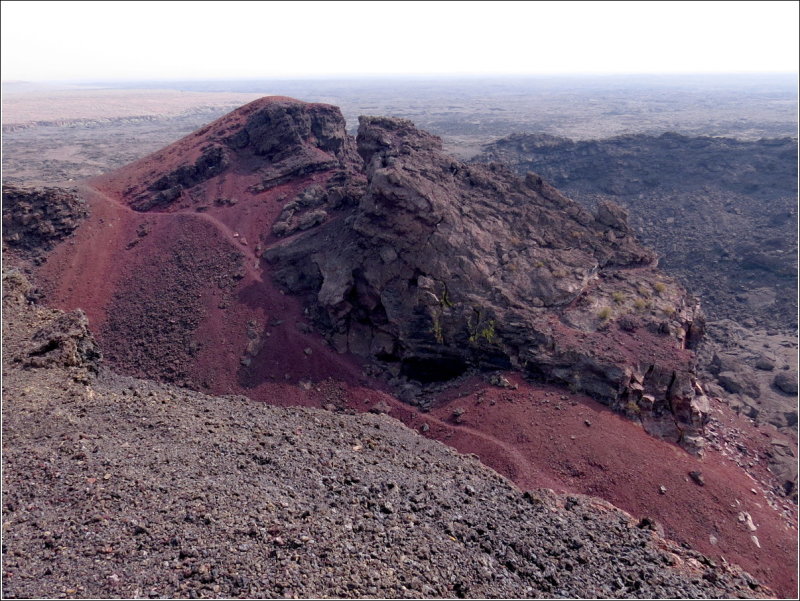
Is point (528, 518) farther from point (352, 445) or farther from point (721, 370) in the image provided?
point (721, 370)

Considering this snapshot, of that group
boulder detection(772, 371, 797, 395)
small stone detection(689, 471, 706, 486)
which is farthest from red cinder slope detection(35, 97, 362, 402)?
boulder detection(772, 371, 797, 395)

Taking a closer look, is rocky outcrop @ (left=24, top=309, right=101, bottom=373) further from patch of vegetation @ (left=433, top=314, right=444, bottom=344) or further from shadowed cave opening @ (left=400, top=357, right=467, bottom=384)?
patch of vegetation @ (left=433, top=314, right=444, bottom=344)

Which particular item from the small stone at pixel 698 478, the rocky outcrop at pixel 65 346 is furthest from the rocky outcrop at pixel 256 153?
the small stone at pixel 698 478

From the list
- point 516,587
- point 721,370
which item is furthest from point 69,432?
point 721,370

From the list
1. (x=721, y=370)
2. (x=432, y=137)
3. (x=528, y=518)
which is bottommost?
(x=721, y=370)

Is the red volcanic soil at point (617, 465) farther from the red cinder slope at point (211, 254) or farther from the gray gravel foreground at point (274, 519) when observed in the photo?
the red cinder slope at point (211, 254)

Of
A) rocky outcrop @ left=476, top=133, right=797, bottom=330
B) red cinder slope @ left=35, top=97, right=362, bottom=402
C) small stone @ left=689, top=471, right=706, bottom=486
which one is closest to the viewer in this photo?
small stone @ left=689, top=471, right=706, bottom=486

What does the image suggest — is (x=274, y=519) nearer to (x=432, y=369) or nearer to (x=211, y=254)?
(x=432, y=369)
